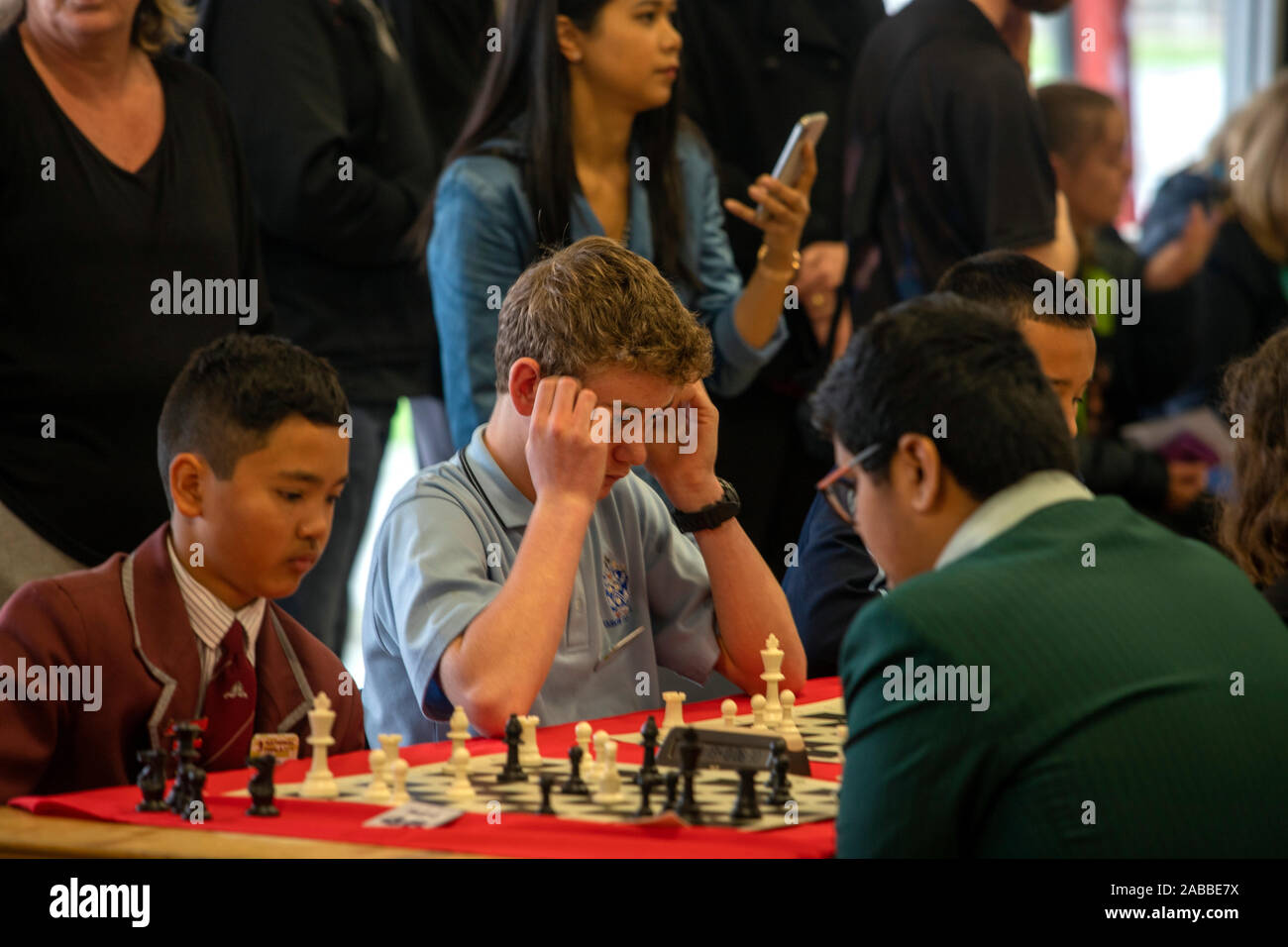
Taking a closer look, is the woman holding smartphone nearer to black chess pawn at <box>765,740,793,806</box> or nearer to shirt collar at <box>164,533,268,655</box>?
shirt collar at <box>164,533,268,655</box>

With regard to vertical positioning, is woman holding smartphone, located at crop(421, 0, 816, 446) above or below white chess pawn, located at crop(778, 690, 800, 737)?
above

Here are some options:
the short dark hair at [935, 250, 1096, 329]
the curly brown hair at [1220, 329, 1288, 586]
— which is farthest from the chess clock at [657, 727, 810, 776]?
the short dark hair at [935, 250, 1096, 329]

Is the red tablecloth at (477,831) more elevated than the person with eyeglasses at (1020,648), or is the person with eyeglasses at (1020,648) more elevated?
the person with eyeglasses at (1020,648)

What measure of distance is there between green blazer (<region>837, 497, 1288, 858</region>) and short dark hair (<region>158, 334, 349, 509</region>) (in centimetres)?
112

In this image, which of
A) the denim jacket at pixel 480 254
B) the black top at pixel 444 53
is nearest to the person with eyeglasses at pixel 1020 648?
the denim jacket at pixel 480 254

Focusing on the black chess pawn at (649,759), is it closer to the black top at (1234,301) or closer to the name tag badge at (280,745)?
the name tag badge at (280,745)

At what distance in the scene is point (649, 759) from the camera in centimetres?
200

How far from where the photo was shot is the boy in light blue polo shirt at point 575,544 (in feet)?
7.90

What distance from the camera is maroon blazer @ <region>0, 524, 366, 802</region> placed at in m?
2.11

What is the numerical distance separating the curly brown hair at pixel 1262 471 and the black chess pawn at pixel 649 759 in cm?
115

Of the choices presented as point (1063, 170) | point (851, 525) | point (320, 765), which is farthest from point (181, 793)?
point (1063, 170)
